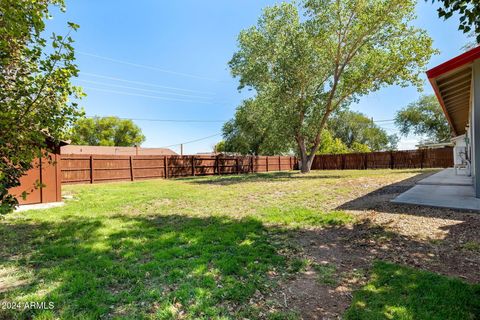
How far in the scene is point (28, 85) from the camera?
7.85 ft

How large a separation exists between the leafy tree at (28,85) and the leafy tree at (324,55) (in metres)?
13.8

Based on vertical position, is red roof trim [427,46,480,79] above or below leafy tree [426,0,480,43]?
above

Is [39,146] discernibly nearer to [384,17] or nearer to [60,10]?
A: [60,10]


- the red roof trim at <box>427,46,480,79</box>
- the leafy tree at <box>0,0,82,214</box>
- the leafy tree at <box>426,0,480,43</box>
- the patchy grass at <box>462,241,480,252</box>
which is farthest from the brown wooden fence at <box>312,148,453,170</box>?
the leafy tree at <box>0,0,82,214</box>

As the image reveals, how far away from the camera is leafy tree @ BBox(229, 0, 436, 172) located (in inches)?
545

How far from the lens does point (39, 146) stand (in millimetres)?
2545

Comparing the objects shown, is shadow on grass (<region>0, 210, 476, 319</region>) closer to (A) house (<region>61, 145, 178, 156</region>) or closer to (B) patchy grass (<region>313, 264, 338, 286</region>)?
(B) patchy grass (<region>313, 264, 338, 286</region>)

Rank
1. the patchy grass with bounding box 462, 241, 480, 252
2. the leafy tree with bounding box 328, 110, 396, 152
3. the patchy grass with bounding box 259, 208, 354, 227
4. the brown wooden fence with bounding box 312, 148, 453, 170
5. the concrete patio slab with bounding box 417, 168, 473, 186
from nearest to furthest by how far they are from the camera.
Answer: the patchy grass with bounding box 462, 241, 480, 252, the patchy grass with bounding box 259, 208, 354, 227, the concrete patio slab with bounding box 417, 168, 473, 186, the brown wooden fence with bounding box 312, 148, 453, 170, the leafy tree with bounding box 328, 110, 396, 152

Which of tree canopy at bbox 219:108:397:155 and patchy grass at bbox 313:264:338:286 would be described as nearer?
patchy grass at bbox 313:264:338:286

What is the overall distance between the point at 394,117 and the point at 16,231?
133 ft

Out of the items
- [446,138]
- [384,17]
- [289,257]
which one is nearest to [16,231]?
[289,257]

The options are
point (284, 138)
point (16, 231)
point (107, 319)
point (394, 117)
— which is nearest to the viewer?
point (107, 319)

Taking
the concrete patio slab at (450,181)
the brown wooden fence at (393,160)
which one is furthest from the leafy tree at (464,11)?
the brown wooden fence at (393,160)

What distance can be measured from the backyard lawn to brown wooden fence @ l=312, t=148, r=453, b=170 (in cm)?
2166
